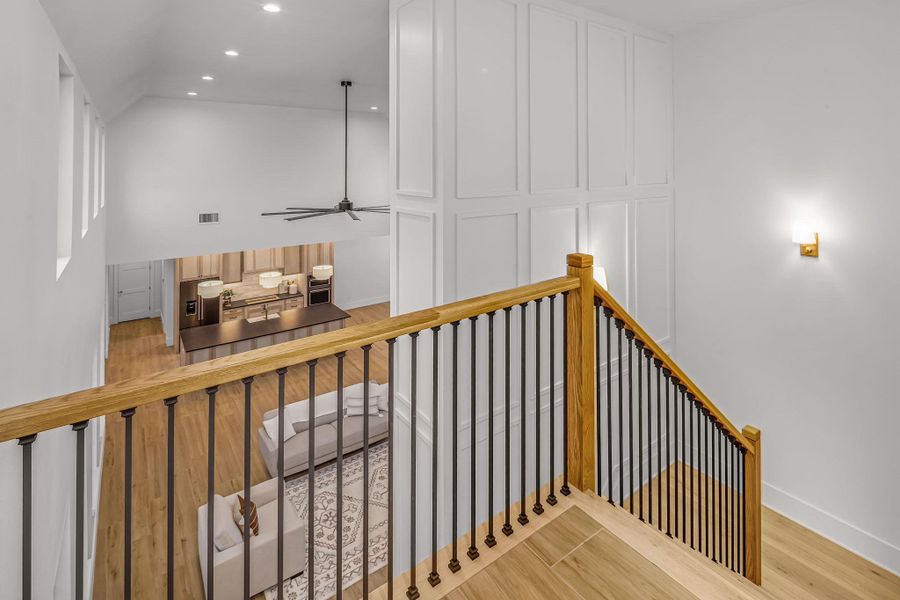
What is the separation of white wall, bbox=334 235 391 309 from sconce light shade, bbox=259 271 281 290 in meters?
1.47

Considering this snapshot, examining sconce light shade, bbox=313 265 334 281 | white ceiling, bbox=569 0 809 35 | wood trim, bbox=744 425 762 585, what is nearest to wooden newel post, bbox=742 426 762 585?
wood trim, bbox=744 425 762 585

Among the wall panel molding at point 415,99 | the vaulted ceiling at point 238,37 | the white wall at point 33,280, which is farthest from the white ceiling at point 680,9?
the white wall at point 33,280

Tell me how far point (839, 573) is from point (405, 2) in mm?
5153

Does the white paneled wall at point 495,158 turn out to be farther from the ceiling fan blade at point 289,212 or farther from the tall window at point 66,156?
the ceiling fan blade at point 289,212

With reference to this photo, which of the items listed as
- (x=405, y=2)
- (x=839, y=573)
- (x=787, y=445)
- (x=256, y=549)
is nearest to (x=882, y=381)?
(x=787, y=445)

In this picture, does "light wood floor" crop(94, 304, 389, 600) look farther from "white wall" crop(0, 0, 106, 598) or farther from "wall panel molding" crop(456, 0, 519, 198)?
"wall panel molding" crop(456, 0, 519, 198)

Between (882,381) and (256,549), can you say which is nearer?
(882,381)

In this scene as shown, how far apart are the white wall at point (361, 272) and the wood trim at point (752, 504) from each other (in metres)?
8.62

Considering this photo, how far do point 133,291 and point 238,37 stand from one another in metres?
8.54

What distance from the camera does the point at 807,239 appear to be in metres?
3.80

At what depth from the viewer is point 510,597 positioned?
160 centimetres

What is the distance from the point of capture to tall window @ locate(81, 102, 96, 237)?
3.40 meters

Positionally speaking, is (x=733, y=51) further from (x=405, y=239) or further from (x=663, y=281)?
(x=405, y=239)

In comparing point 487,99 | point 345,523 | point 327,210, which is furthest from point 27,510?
point 327,210
